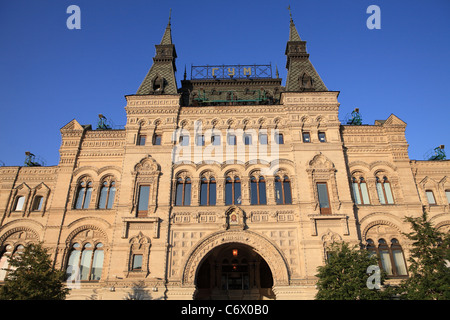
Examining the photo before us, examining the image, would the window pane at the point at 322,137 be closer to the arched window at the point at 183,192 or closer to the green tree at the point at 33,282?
the arched window at the point at 183,192

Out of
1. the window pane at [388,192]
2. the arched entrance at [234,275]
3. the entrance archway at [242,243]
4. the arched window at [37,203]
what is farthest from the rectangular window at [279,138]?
the arched window at [37,203]

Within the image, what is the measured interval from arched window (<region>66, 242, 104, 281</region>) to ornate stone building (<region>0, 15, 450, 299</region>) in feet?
0.27

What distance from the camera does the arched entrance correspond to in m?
30.2

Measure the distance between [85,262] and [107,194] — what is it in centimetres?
598

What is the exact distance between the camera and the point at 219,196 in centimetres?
2841

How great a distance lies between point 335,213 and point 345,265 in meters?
6.31

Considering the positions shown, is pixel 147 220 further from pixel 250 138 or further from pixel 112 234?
pixel 250 138

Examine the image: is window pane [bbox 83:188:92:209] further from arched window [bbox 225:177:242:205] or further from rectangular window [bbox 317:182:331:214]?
rectangular window [bbox 317:182:331:214]

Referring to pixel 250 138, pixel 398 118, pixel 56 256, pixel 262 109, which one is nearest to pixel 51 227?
pixel 56 256

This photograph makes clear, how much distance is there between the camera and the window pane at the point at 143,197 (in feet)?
92.2

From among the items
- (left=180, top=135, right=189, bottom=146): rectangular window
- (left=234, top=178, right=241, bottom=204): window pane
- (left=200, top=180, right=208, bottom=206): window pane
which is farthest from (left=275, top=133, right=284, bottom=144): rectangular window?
(left=180, top=135, right=189, bottom=146): rectangular window

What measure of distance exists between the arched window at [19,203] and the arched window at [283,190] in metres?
22.9

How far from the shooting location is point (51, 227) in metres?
27.9

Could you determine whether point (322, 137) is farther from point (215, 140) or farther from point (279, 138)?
point (215, 140)
